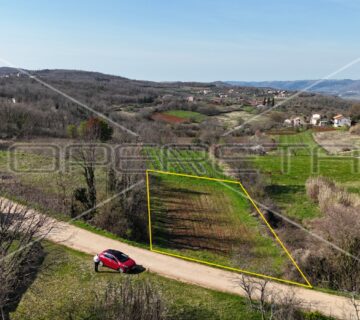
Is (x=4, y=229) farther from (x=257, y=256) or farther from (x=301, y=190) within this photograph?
(x=301, y=190)

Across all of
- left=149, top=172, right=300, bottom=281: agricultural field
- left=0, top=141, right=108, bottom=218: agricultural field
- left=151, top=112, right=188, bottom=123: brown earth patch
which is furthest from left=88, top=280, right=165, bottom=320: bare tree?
left=151, top=112, right=188, bottom=123: brown earth patch

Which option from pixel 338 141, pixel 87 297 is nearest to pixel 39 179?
pixel 87 297

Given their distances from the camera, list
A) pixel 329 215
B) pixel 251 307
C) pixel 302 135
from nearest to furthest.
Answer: pixel 251 307 < pixel 329 215 < pixel 302 135

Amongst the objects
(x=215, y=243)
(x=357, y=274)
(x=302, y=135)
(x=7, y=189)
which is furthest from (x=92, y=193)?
(x=302, y=135)

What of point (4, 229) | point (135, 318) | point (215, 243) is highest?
point (4, 229)

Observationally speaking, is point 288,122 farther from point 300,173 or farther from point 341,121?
point 300,173

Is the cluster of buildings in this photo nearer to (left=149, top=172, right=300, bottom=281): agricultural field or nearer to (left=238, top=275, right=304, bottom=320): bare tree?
(left=149, top=172, right=300, bottom=281): agricultural field
